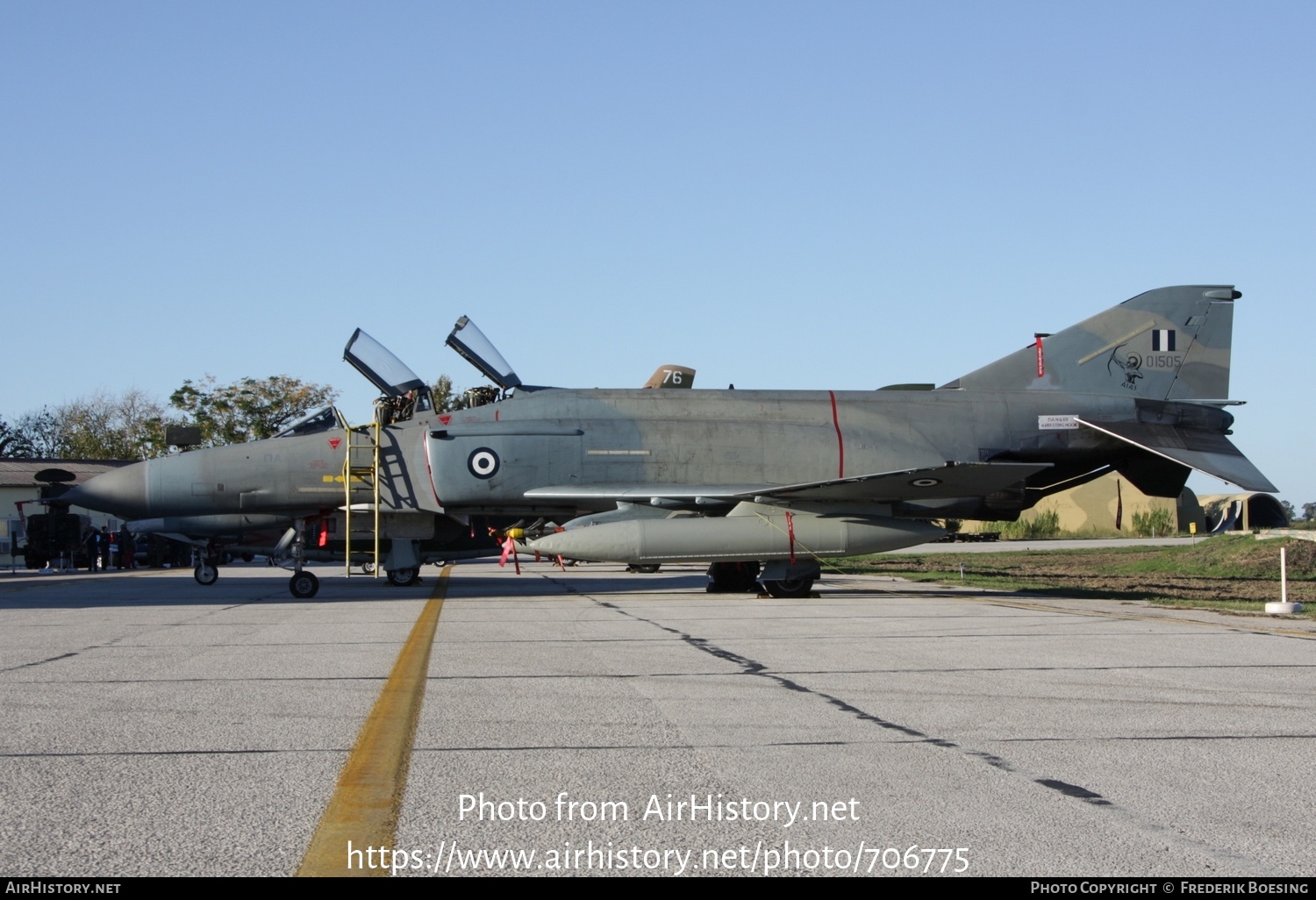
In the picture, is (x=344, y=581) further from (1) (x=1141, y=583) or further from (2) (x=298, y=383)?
(2) (x=298, y=383)

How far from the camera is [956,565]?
2853 centimetres

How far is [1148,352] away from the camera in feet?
63.3

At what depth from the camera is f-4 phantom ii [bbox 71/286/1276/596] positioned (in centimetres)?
1702

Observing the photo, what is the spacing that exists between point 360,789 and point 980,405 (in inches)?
621

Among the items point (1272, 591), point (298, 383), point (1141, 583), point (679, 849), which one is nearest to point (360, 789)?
point (679, 849)

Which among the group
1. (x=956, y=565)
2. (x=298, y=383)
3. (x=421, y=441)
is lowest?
(x=956, y=565)

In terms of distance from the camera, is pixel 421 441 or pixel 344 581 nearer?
pixel 421 441

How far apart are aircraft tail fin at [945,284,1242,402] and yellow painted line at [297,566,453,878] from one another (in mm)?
14468

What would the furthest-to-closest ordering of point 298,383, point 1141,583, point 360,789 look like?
point 298,383 → point 1141,583 → point 360,789

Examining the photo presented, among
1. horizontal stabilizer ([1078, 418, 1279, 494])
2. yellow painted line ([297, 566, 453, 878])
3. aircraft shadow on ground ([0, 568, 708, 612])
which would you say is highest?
horizontal stabilizer ([1078, 418, 1279, 494])

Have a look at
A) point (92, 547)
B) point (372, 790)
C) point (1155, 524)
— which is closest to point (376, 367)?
point (372, 790)

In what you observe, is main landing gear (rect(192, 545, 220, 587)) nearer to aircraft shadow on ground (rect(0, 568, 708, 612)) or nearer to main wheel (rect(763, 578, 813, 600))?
aircraft shadow on ground (rect(0, 568, 708, 612))

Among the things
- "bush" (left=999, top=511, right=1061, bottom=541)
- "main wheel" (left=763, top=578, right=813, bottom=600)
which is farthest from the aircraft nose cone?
"bush" (left=999, top=511, right=1061, bottom=541)

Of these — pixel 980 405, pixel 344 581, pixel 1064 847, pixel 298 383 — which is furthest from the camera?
pixel 298 383
